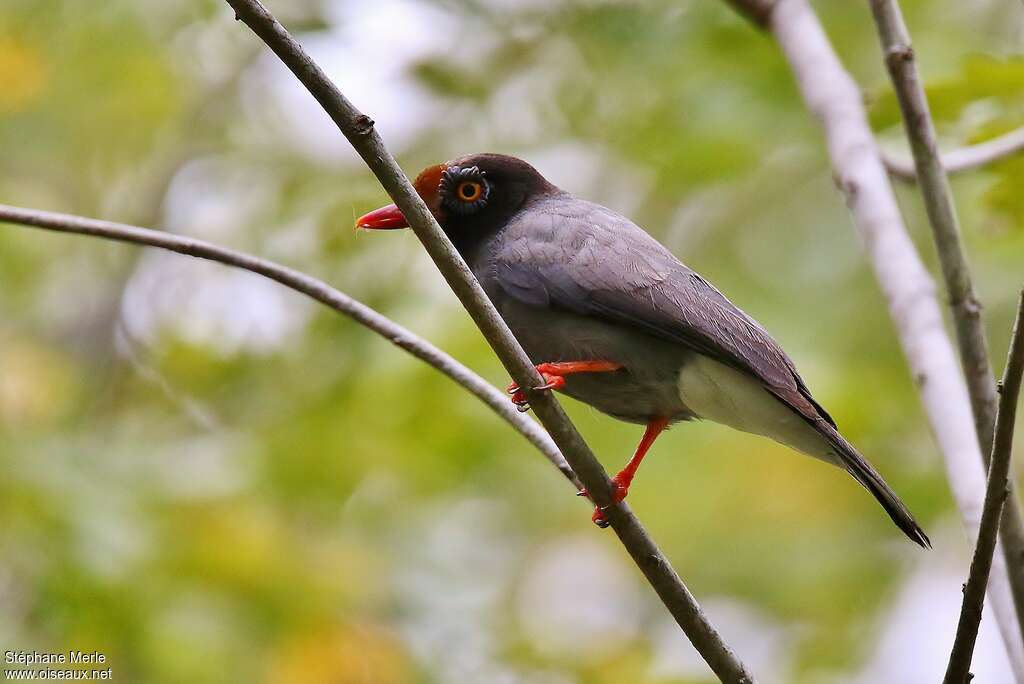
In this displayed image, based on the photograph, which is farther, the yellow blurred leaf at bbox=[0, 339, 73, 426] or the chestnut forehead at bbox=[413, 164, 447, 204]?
the yellow blurred leaf at bbox=[0, 339, 73, 426]

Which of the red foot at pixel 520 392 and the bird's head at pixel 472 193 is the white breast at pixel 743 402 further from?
the bird's head at pixel 472 193

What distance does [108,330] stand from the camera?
9.59 metres

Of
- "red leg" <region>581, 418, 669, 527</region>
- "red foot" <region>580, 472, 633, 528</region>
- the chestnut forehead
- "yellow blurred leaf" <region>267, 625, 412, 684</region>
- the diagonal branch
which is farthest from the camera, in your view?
"yellow blurred leaf" <region>267, 625, 412, 684</region>

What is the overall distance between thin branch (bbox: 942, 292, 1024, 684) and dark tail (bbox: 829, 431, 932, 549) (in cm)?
78

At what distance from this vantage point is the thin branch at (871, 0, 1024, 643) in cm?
392

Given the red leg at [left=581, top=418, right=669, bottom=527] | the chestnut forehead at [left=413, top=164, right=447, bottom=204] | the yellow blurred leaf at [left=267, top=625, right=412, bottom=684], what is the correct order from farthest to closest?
the yellow blurred leaf at [left=267, top=625, right=412, bottom=684]
the chestnut forehead at [left=413, top=164, right=447, bottom=204]
the red leg at [left=581, top=418, right=669, bottom=527]

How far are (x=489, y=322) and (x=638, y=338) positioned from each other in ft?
4.75

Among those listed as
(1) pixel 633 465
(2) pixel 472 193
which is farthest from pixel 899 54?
(2) pixel 472 193

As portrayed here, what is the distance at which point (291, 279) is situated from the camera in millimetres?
3842

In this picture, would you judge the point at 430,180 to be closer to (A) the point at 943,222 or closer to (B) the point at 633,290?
(B) the point at 633,290

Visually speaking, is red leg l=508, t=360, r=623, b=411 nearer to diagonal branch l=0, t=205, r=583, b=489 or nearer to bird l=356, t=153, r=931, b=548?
bird l=356, t=153, r=931, b=548

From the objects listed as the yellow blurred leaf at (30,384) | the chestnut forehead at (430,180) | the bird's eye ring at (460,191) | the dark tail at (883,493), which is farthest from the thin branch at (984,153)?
the yellow blurred leaf at (30,384)

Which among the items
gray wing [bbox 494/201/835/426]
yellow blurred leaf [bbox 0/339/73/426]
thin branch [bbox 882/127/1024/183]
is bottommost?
gray wing [bbox 494/201/835/426]

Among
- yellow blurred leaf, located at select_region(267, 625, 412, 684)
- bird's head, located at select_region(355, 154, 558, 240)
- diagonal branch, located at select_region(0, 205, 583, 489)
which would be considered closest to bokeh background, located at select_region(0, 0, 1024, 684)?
yellow blurred leaf, located at select_region(267, 625, 412, 684)
